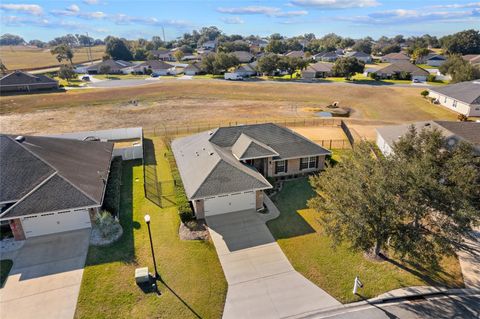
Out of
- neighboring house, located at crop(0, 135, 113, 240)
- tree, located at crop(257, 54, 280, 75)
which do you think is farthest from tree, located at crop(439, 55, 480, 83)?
neighboring house, located at crop(0, 135, 113, 240)

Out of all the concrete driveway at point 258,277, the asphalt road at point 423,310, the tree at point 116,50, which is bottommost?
the asphalt road at point 423,310

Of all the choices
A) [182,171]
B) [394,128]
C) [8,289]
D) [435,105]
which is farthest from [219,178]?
[435,105]

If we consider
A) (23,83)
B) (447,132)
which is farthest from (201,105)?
(23,83)

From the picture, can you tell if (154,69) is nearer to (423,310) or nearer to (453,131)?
(453,131)

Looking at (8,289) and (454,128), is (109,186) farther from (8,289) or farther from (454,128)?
(454,128)

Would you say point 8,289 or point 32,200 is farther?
point 32,200

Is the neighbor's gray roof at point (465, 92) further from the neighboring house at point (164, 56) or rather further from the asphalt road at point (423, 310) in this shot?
the neighboring house at point (164, 56)

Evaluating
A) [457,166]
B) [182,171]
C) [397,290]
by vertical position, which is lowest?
[397,290]

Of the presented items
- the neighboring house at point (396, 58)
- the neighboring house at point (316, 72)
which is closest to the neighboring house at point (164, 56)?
the neighboring house at point (316, 72)
